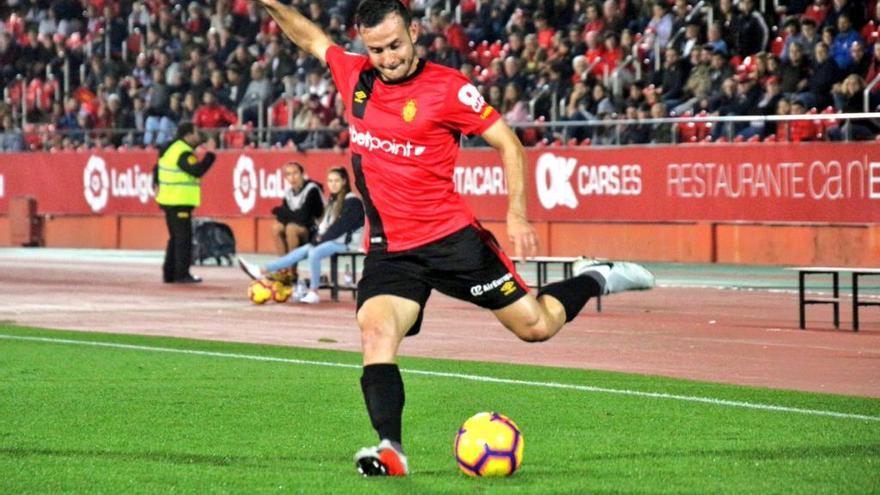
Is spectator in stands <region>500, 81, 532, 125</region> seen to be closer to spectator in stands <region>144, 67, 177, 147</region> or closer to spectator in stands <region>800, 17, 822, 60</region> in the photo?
spectator in stands <region>800, 17, 822, 60</region>

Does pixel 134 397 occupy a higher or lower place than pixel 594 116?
lower

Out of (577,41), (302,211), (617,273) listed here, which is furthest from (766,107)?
(617,273)

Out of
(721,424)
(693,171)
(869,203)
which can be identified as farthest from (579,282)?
(693,171)

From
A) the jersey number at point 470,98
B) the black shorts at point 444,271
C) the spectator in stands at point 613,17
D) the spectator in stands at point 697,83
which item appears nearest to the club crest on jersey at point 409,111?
the jersey number at point 470,98

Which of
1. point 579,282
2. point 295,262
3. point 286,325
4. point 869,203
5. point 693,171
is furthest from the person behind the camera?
point 693,171

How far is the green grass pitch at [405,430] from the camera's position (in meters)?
8.02

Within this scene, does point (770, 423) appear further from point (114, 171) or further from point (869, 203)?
point (114, 171)

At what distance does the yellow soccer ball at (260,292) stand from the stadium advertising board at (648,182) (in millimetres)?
6712

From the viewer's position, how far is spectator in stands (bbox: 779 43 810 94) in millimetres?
24234

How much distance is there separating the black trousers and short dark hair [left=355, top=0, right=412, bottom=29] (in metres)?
16.0

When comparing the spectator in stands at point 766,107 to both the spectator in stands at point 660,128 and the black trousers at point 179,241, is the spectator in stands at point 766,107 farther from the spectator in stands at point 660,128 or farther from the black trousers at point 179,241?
the black trousers at point 179,241

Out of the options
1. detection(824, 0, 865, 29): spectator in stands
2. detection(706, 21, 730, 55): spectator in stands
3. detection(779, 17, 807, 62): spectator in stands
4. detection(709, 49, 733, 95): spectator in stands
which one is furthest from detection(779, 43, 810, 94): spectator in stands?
detection(706, 21, 730, 55): spectator in stands

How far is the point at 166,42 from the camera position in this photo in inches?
1522

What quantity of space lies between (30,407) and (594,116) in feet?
56.4
